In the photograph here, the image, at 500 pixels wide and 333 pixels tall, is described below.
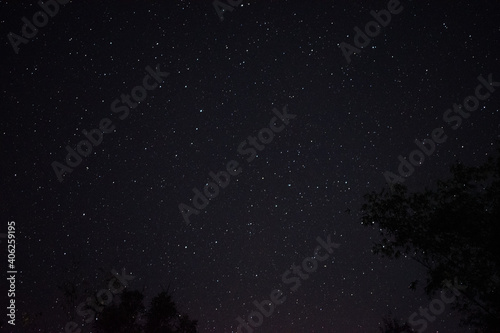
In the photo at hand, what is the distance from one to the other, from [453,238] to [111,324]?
26603mm

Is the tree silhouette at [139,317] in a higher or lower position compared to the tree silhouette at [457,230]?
higher

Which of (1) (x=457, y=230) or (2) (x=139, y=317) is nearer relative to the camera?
(1) (x=457, y=230)

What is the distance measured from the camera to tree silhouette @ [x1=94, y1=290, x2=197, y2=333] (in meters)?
29.7

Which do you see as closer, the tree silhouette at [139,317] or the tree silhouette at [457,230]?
the tree silhouette at [457,230]

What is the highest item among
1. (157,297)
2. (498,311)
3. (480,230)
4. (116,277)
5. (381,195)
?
(116,277)

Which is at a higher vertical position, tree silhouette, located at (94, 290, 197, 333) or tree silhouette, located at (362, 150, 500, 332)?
tree silhouette, located at (94, 290, 197, 333)

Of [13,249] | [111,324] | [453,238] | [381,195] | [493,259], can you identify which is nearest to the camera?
[493,259]

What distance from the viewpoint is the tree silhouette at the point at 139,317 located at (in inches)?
1168

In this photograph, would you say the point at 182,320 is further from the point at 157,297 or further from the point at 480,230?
the point at 480,230

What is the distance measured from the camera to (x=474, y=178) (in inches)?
428

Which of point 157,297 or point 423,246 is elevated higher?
point 157,297

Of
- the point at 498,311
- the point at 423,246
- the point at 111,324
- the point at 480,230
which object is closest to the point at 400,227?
the point at 423,246

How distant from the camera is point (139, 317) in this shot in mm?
31453

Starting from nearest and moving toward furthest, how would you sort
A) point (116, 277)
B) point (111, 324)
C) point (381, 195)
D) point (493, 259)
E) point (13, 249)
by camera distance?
1. point (493, 259)
2. point (381, 195)
3. point (13, 249)
4. point (111, 324)
5. point (116, 277)
